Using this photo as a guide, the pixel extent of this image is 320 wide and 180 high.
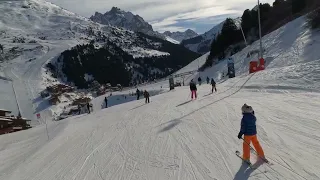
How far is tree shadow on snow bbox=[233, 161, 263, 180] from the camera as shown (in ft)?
32.3

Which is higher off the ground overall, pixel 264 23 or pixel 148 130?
pixel 264 23

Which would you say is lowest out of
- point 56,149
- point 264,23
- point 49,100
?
point 49,100

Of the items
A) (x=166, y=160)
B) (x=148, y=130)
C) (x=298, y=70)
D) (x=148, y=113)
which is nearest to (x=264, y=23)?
(x=298, y=70)

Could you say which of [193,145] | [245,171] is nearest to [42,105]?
[193,145]

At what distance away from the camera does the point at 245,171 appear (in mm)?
10211

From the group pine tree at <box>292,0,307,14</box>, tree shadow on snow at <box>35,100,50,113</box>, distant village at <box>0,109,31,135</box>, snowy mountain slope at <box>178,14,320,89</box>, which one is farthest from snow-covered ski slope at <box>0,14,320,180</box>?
tree shadow on snow at <box>35,100,50,113</box>

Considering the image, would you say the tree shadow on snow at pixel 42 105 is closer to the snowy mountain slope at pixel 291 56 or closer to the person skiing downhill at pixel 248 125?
the snowy mountain slope at pixel 291 56

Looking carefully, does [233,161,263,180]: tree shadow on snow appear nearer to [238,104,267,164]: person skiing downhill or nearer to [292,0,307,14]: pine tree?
[238,104,267,164]: person skiing downhill

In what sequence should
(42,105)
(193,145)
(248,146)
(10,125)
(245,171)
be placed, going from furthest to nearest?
(42,105)
(10,125)
(193,145)
(248,146)
(245,171)

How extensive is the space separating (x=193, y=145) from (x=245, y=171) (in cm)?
384

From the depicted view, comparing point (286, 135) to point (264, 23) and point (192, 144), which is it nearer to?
point (192, 144)

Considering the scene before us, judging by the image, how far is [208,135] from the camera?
1498cm

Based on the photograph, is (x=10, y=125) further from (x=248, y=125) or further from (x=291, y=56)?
(x=248, y=125)

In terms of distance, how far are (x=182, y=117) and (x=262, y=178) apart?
10.8 metres
